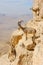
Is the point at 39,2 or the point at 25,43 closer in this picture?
the point at 25,43

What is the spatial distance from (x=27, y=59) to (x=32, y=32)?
1.93 m

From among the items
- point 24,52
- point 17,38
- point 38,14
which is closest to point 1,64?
point 17,38

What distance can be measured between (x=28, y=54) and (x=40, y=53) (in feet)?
7.41

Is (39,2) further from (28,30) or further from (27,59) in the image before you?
(27,59)

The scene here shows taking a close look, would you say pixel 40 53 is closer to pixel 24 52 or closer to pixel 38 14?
pixel 24 52

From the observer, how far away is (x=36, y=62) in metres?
9.52

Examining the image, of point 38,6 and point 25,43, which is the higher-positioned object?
point 38,6

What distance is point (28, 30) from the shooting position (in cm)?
1370

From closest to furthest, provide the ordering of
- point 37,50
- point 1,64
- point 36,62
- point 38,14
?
point 36,62, point 37,50, point 1,64, point 38,14

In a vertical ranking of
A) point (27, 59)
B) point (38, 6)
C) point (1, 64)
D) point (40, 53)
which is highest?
point (38, 6)

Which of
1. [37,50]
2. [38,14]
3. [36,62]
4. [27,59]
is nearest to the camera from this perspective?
Answer: [36,62]

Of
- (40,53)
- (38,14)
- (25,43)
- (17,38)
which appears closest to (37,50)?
(40,53)

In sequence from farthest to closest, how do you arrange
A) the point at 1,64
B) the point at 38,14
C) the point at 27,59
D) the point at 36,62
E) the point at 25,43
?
the point at 38,14 → the point at 1,64 → the point at 25,43 → the point at 27,59 → the point at 36,62

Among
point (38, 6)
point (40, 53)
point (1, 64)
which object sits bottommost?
point (1, 64)
